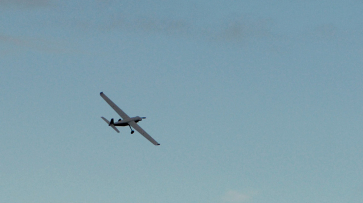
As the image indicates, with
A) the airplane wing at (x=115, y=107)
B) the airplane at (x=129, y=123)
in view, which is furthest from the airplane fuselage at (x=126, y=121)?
the airplane wing at (x=115, y=107)

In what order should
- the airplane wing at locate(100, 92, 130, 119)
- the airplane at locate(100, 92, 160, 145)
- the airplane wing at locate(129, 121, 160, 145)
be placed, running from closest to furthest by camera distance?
the airplane wing at locate(129, 121, 160, 145) → the airplane at locate(100, 92, 160, 145) → the airplane wing at locate(100, 92, 130, 119)

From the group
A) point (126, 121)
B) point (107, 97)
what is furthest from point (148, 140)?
point (107, 97)

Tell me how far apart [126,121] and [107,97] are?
562 inches

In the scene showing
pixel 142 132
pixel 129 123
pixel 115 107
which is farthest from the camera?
pixel 115 107

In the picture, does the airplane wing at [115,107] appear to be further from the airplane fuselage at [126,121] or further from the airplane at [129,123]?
the airplane fuselage at [126,121]

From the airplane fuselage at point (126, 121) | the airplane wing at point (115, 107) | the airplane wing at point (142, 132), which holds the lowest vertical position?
the airplane wing at point (142, 132)

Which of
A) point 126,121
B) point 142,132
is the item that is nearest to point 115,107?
point 126,121

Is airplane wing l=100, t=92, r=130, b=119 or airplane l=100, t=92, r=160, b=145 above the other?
airplane wing l=100, t=92, r=130, b=119

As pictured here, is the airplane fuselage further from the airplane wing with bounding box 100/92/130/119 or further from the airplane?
the airplane wing with bounding box 100/92/130/119

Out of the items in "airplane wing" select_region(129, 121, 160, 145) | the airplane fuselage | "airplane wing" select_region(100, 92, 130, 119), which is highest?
"airplane wing" select_region(100, 92, 130, 119)

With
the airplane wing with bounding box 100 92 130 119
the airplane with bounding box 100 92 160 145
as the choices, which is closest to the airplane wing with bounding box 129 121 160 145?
the airplane with bounding box 100 92 160 145

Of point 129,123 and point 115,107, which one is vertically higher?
point 115,107

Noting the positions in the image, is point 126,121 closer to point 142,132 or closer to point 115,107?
point 142,132

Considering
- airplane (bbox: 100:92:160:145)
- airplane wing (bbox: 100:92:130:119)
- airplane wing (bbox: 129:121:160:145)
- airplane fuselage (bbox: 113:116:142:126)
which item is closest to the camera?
airplane wing (bbox: 129:121:160:145)
